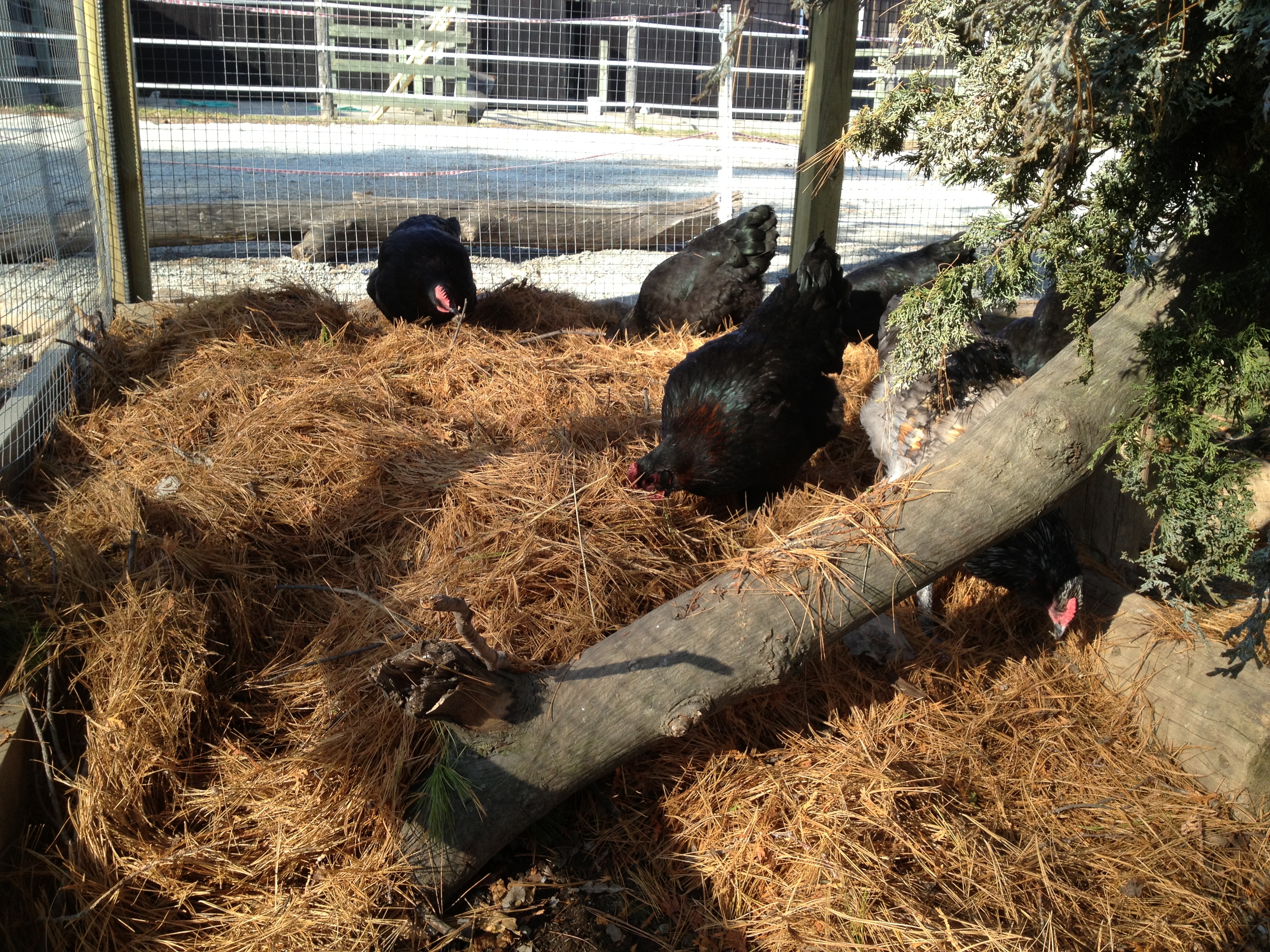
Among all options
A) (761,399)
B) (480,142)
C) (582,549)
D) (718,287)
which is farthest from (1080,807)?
(480,142)

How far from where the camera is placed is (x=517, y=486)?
10.7 ft

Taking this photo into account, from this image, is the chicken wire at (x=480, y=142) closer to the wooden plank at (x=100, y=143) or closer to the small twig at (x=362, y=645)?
the wooden plank at (x=100, y=143)

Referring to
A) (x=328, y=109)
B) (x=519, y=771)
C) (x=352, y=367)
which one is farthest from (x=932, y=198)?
(x=519, y=771)

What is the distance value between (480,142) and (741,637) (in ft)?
38.2

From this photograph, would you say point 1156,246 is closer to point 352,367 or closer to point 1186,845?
point 1186,845

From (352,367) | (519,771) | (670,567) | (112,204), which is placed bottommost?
(519,771)

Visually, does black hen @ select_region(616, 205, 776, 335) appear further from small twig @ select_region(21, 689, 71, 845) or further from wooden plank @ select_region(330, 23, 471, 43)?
wooden plank @ select_region(330, 23, 471, 43)

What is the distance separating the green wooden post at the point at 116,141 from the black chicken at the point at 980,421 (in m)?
4.61

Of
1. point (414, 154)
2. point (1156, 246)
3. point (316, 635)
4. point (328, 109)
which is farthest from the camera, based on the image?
point (414, 154)

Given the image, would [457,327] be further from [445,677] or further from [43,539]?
[445,677]

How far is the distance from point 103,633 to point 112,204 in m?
3.92

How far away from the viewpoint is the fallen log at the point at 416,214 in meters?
7.35

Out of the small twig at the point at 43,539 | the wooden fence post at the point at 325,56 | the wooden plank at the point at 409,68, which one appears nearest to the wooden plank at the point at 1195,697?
the small twig at the point at 43,539

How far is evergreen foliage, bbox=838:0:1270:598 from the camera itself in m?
1.58
